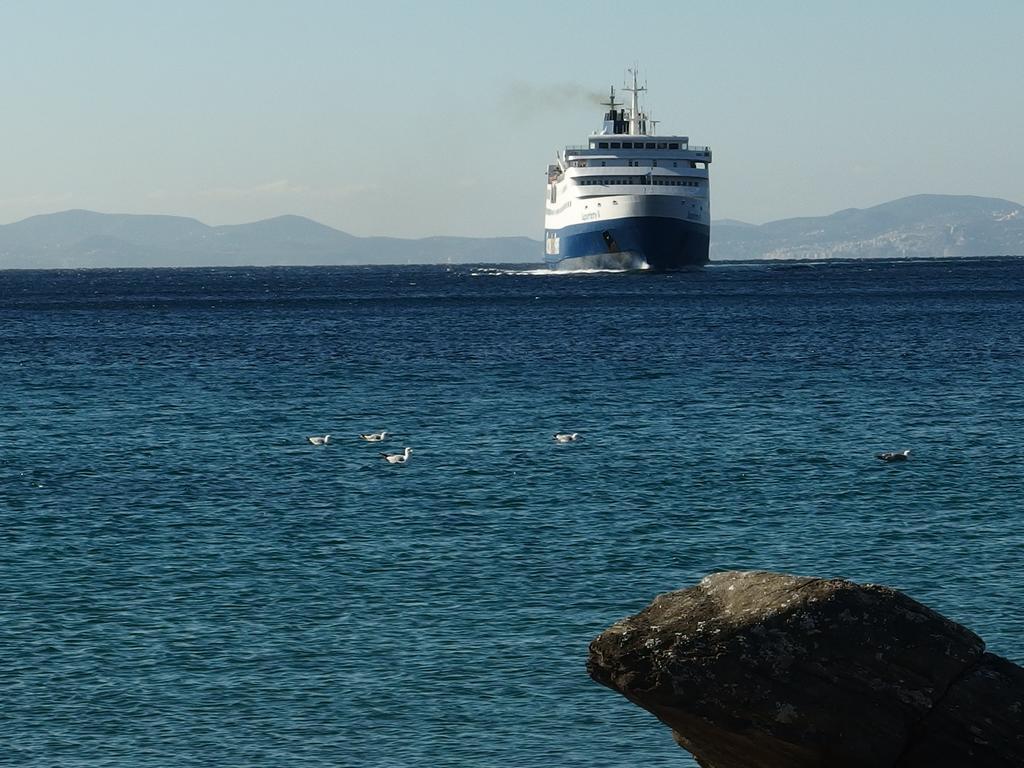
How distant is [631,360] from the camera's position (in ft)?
227

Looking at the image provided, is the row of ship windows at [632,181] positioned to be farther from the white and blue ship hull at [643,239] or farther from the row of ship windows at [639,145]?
the row of ship windows at [639,145]

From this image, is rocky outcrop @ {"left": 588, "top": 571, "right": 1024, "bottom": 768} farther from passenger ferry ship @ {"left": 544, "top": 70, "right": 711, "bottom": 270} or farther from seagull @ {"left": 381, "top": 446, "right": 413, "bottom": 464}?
passenger ferry ship @ {"left": 544, "top": 70, "right": 711, "bottom": 270}

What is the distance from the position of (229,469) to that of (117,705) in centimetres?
1962

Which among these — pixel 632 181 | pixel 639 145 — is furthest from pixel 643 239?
pixel 639 145

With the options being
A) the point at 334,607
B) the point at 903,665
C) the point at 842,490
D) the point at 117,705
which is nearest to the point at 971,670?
the point at 903,665

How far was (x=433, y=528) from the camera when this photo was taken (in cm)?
2912

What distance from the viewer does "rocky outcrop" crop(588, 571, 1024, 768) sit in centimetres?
1138

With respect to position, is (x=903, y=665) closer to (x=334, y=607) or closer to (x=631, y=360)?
(x=334, y=607)

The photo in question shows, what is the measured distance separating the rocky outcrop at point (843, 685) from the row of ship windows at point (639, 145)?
442 feet

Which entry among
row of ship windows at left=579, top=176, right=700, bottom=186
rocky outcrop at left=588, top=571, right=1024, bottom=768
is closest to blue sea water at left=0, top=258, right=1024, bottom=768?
rocky outcrop at left=588, top=571, right=1024, bottom=768

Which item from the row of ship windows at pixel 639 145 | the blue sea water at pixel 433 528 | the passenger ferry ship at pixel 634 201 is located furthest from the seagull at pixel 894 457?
the row of ship windows at pixel 639 145

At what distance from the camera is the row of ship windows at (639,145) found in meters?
144

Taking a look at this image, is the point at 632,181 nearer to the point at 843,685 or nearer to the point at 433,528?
the point at 433,528

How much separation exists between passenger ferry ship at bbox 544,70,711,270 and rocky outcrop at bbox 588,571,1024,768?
12449 cm
